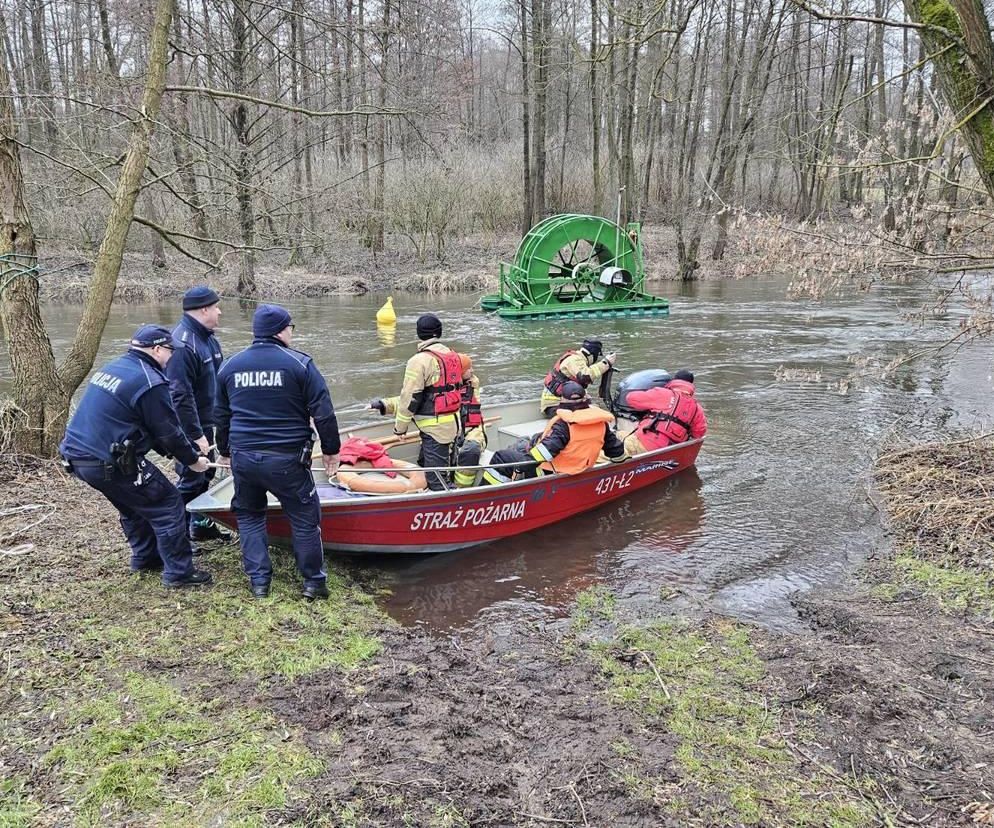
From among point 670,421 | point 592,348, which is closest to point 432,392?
point 592,348

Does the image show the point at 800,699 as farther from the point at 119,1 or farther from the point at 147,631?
the point at 119,1

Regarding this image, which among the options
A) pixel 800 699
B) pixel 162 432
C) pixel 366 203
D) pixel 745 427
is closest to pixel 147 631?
pixel 162 432

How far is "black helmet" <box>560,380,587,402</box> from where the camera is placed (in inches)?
242

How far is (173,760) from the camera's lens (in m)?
2.99

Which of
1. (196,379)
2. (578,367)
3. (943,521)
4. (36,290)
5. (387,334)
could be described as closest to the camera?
(196,379)

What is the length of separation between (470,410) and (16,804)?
4.64m

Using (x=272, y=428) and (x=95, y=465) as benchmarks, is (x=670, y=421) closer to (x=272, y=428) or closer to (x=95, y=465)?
(x=272, y=428)

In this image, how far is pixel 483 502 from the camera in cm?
608

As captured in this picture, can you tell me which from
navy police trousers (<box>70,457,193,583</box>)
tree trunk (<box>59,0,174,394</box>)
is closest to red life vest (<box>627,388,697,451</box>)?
navy police trousers (<box>70,457,193,583</box>)

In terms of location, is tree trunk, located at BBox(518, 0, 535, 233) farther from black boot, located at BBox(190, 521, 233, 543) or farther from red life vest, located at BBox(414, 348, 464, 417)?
black boot, located at BBox(190, 521, 233, 543)

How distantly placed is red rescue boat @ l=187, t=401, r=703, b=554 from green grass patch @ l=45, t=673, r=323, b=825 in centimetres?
181

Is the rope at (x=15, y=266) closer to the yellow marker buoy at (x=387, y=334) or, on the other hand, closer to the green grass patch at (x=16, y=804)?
the green grass patch at (x=16, y=804)

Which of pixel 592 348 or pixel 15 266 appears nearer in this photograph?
pixel 15 266

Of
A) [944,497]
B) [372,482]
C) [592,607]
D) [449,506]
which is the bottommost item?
[592,607]
